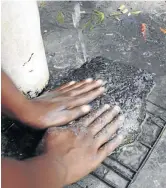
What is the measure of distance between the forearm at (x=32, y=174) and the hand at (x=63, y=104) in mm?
247

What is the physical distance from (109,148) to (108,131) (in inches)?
3.6

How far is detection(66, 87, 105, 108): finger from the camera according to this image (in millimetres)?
2365

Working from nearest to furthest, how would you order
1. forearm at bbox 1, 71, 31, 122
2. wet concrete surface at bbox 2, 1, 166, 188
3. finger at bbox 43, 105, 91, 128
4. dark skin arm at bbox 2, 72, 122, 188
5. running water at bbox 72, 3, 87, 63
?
dark skin arm at bbox 2, 72, 122, 188, forearm at bbox 1, 71, 31, 122, finger at bbox 43, 105, 91, 128, wet concrete surface at bbox 2, 1, 166, 188, running water at bbox 72, 3, 87, 63

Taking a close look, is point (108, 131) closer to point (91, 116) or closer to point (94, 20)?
point (91, 116)

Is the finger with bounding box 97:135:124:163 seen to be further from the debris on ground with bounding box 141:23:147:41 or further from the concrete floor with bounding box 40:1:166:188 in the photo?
the debris on ground with bounding box 141:23:147:41

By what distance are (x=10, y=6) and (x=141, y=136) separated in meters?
1.05

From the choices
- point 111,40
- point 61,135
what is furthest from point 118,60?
point 61,135

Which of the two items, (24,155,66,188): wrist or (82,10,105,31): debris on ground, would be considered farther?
(82,10,105,31): debris on ground

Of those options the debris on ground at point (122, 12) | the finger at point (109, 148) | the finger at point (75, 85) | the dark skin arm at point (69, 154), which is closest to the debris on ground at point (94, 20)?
Result: the debris on ground at point (122, 12)

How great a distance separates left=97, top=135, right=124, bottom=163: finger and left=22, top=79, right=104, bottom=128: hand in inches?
8.4

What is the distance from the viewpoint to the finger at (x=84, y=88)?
8.03 feet

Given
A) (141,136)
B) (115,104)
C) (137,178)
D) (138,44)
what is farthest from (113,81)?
(138,44)

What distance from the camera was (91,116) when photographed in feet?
7.66

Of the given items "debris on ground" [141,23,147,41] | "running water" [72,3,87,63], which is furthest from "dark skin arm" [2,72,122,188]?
"debris on ground" [141,23,147,41]
